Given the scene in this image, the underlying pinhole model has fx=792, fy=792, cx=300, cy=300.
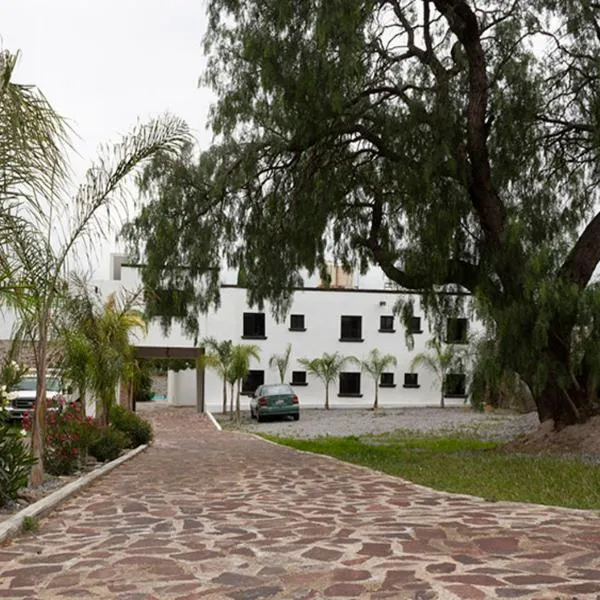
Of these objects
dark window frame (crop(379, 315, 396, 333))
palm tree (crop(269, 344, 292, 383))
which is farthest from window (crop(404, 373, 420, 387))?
palm tree (crop(269, 344, 292, 383))

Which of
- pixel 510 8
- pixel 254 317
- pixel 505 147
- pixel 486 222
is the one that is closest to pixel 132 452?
pixel 486 222

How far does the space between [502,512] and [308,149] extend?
26.1 feet

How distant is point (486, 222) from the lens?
46.7 feet

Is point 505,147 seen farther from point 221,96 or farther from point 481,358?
point 221,96

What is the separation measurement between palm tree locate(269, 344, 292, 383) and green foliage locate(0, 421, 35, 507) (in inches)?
1157

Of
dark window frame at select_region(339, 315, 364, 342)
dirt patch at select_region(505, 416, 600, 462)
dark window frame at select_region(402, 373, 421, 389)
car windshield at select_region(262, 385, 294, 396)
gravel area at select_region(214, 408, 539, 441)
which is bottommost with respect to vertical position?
gravel area at select_region(214, 408, 539, 441)

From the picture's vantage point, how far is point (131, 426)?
18.6m

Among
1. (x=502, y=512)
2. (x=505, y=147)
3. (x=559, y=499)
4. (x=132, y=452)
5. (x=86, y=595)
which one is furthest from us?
(x=132, y=452)

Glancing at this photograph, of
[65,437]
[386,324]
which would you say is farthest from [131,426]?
[386,324]

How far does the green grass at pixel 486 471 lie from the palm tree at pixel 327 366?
1915cm

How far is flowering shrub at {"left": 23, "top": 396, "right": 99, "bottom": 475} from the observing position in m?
11.7

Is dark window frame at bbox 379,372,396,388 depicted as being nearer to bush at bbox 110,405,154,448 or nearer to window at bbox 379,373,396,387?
window at bbox 379,373,396,387

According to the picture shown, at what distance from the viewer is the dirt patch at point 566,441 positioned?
14141 millimetres

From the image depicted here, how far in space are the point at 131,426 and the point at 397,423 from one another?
12944mm
